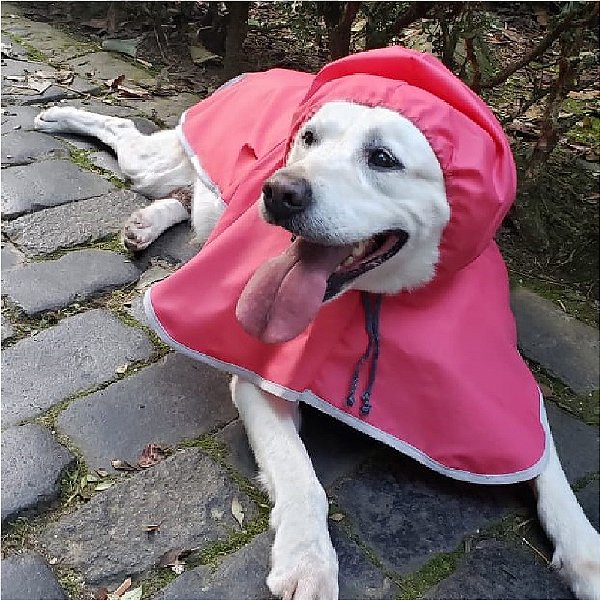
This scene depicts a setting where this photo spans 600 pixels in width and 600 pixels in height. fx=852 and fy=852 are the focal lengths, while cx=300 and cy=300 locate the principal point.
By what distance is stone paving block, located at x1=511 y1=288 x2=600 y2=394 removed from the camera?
293 centimetres

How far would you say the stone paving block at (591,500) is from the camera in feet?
7.75

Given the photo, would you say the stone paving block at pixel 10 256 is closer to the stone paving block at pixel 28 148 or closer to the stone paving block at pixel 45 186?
the stone paving block at pixel 45 186

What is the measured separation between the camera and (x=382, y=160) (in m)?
2.12

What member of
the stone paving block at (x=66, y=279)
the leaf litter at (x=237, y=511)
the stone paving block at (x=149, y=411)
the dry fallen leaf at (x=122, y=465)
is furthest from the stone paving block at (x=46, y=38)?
the leaf litter at (x=237, y=511)

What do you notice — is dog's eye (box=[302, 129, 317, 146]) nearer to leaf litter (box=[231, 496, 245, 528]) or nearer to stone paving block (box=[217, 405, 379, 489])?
→ stone paving block (box=[217, 405, 379, 489])

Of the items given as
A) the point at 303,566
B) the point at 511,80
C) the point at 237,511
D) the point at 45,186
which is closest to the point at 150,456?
the point at 237,511

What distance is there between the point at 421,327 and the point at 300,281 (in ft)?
1.42

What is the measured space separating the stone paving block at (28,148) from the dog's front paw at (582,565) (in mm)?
2618

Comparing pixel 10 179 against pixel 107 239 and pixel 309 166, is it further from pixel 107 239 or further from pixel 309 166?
pixel 309 166

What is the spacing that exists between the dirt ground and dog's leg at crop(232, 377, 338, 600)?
1.52m

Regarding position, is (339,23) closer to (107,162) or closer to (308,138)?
(107,162)

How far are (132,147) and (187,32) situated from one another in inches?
73.1

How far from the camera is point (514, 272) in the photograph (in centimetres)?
352

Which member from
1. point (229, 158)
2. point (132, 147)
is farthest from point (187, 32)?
point (229, 158)
